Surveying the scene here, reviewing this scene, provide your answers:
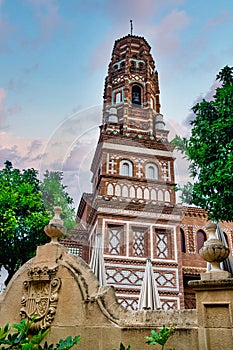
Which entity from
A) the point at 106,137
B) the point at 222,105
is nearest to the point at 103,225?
the point at 106,137

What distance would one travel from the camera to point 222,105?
35.9ft

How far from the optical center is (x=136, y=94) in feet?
80.8

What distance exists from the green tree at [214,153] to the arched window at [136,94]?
41.9 feet

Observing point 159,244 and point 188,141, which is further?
point 159,244

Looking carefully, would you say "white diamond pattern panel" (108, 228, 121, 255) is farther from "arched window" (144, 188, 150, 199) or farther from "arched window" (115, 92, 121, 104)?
"arched window" (115, 92, 121, 104)

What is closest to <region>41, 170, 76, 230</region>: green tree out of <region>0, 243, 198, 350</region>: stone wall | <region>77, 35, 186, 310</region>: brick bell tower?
<region>77, 35, 186, 310</region>: brick bell tower

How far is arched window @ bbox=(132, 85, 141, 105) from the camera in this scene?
24.3 meters

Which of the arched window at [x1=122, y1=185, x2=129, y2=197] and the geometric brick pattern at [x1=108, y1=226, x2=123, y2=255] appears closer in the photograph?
the geometric brick pattern at [x1=108, y1=226, x2=123, y2=255]

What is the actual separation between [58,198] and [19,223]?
8391 millimetres

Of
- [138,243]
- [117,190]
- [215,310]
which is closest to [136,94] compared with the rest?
[117,190]

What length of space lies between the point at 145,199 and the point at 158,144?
4098 millimetres

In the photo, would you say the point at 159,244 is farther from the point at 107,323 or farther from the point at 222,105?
the point at 107,323

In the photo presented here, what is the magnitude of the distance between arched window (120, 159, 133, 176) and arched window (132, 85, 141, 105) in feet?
19.1

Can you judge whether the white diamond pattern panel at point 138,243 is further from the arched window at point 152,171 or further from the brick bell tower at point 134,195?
the arched window at point 152,171
